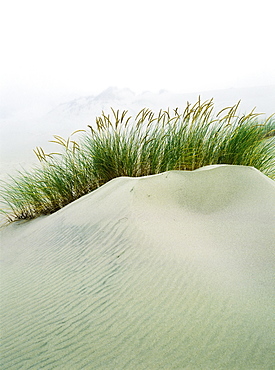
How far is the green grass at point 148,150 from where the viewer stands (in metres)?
3.76

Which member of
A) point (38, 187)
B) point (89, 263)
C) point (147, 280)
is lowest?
point (38, 187)

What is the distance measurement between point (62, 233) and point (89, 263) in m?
0.83

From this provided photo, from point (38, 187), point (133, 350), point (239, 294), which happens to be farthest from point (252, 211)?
point (38, 187)

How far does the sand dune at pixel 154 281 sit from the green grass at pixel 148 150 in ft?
3.06

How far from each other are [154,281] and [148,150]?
2427mm

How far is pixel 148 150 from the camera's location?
3.80m

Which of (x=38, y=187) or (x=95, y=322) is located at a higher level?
(x=95, y=322)

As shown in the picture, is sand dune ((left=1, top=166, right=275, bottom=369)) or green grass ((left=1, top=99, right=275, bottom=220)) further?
green grass ((left=1, top=99, right=275, bottom=220))

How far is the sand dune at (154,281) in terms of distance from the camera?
4.09ft

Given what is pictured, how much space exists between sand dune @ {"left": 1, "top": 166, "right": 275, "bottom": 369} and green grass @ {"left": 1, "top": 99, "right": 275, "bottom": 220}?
93 centimetres

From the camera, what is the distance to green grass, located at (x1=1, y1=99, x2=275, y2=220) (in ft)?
12.3

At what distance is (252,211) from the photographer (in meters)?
2.44

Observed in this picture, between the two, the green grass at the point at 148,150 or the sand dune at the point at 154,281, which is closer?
the sand dune at the point at 154,281

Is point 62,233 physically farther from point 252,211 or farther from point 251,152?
point 251,152
